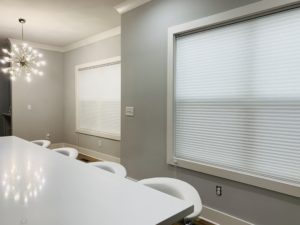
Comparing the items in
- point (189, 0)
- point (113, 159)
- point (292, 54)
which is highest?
point (189, 0)

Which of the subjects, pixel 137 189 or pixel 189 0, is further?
pixel 189 0

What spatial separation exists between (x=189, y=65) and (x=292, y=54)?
1071 millimetres

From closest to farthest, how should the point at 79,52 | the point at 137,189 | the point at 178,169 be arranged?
the point at 137,189, the point at 178,169, the point at 79,52

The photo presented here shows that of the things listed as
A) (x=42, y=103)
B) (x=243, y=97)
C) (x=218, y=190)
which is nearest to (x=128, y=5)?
(x=243, y=97)

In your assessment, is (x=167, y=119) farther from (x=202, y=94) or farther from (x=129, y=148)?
(x=129, y=148)

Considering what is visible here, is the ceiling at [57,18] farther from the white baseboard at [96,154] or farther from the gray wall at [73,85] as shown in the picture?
the white baseboard at [96,154]

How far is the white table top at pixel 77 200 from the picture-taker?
90cm

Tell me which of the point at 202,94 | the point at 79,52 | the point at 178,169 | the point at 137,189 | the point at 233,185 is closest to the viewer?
the point at 137,189

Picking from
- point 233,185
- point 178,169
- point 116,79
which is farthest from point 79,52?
point 233,185

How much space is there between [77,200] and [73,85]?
5.28 m

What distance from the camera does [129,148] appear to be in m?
3.46

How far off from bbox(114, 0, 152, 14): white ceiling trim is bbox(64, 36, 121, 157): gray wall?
3.76 feet

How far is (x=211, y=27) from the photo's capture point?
2.48 m

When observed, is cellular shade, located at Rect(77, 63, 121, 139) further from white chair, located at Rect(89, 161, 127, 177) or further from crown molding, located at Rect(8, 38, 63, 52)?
white chair, located at Rect(89, 161, 127, 177)
